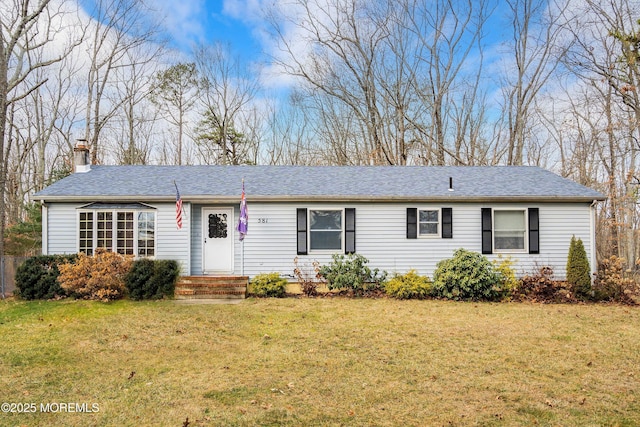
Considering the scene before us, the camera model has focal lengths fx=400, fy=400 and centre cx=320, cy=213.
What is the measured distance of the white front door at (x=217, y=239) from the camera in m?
12.1

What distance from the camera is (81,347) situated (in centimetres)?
646

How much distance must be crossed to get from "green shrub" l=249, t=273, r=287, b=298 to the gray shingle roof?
7.70 feet

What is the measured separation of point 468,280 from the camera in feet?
34.7

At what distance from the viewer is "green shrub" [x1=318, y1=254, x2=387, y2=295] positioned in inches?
436

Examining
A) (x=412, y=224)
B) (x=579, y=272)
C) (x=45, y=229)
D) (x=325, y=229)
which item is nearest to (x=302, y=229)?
(x=325, y=229)

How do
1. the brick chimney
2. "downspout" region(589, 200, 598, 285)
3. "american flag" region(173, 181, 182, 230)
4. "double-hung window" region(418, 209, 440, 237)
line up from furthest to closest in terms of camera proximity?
the brick chimney < "double-hung window" region(418, 209, 440, 237) < "downspout" region(589, 200, 598, 285) < "american flag" region(173, 181, 182, 230)

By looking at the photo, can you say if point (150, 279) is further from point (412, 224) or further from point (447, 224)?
point (447, 224)

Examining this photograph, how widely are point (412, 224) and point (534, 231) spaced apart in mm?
3637

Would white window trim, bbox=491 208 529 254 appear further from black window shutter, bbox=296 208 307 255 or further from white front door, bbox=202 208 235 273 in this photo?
white front door, bbox=202 208 235 273

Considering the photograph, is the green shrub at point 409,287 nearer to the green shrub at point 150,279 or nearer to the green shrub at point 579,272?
the green shrub at point 579,272

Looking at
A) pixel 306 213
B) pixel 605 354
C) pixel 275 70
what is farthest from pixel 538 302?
pixel 275 70

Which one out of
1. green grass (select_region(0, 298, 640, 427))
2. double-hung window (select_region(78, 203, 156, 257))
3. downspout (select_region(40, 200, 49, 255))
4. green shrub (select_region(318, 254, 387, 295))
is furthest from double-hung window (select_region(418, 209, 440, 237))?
downspout (select_region(40, 200, 49, 255))

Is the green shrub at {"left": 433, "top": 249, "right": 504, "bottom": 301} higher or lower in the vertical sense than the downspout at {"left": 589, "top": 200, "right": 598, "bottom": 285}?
lower

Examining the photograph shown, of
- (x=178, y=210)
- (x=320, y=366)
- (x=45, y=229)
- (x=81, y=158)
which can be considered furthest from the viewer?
(x=81, y=158)
